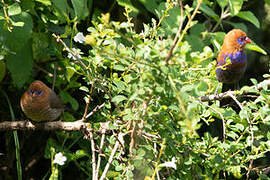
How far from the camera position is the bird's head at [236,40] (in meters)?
3.28

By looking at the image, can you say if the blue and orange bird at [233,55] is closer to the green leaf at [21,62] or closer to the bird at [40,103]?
the bird at [40,103]

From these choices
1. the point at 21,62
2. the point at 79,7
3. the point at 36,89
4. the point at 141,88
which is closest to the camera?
the point at 141,88

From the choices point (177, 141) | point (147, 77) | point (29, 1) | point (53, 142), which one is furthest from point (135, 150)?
point (53, 142)

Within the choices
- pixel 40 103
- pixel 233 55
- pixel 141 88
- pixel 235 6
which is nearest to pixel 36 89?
pixel 40 103

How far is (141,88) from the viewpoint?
147cm

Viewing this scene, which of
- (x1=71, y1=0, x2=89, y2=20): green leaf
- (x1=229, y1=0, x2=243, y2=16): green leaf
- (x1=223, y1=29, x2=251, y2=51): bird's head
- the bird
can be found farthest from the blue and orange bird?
(x1=71, y1=0, x2=89, y2=20): green leaf

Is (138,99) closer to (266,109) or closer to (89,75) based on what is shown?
(89,75)

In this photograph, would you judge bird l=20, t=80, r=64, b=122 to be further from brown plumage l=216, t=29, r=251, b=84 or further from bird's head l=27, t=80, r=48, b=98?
brown plumage l=216, t=29, r=251, b=84

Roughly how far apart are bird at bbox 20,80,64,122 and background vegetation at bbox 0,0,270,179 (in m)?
0.10

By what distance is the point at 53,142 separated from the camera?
3006 mm

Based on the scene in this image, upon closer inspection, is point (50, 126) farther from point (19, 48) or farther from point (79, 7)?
point (79, 7)

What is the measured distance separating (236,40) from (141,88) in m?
2.08

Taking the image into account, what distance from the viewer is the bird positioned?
317 centimetres

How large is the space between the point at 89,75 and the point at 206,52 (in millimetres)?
638
